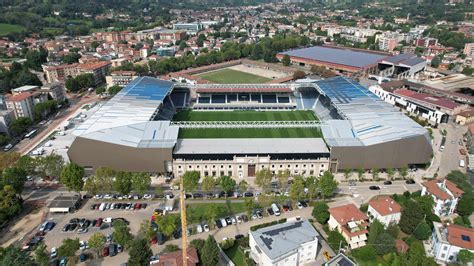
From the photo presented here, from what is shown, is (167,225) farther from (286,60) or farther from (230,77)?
(286,60)

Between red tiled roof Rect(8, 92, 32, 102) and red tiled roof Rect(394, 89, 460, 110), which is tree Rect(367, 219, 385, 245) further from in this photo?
red tiled roof Rect(8, 92, 32, 102)

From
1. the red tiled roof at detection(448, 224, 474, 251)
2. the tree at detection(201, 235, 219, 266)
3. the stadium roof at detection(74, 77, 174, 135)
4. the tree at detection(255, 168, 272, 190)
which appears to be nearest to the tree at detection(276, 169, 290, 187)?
the tree at detection(255, 168, 272, 190)

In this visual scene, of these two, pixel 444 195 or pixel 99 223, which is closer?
pixel 99 223

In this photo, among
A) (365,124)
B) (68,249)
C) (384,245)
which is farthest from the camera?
(365,124)

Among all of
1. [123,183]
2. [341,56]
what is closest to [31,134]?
[123,183]

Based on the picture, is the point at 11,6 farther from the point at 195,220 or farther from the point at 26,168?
the point at 195,220
